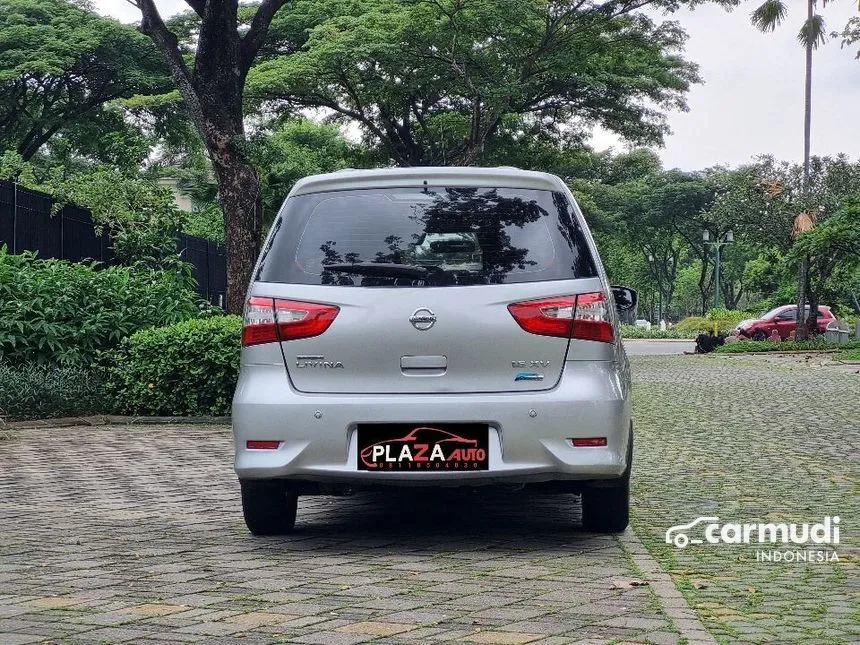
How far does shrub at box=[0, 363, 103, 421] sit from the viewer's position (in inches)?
499

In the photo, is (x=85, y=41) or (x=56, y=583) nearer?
(x=56, y=583)

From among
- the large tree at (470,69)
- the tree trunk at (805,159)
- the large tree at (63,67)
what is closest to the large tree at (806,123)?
the tree trunk at (805,159)

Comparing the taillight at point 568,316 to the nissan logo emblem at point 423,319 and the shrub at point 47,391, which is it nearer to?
the nissan logo emblem at point 423,319

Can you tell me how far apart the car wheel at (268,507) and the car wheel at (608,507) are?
143 cm

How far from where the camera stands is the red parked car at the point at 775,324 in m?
43.0

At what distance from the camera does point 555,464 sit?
5.83 m

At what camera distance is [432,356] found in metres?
5.84

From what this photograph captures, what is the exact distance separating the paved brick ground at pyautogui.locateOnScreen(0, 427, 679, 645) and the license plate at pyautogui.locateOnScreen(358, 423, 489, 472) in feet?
1.40

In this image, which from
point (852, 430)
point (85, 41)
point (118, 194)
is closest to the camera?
point (852, 430)

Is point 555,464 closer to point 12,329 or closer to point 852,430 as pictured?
point 852,430

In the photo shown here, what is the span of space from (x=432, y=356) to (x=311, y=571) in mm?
1058

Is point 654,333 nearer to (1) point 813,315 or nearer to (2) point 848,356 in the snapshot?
(1) point 813,315

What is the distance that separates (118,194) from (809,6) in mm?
27620

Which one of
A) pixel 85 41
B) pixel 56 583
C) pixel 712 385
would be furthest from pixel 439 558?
pixel 85 41
